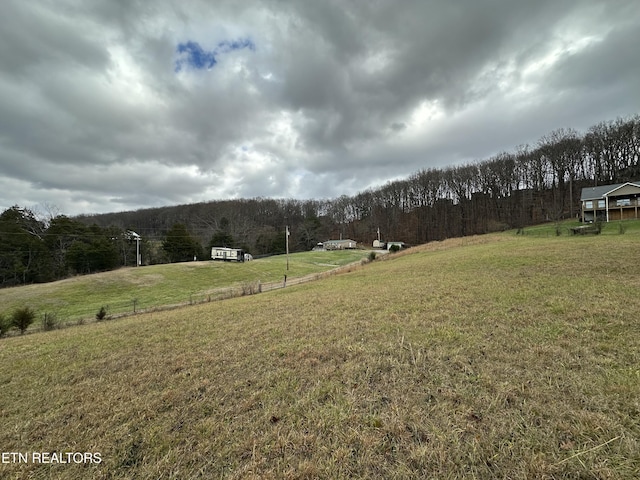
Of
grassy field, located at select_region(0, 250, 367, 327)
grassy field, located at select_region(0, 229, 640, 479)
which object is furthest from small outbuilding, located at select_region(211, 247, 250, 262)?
grassy field, located at select_region(0, 229, 640, 479)

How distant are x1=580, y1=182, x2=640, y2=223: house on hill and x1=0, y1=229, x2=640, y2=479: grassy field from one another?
147 feet

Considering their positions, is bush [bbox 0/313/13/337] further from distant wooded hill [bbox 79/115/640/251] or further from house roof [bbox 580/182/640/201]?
house roof [bbox 580/182/640/201]

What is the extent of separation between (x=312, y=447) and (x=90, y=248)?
2110 inches

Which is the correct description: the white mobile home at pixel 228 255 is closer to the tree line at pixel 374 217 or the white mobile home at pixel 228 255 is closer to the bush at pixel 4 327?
the tree line at pixel 374 217

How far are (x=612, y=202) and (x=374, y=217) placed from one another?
2038 inches

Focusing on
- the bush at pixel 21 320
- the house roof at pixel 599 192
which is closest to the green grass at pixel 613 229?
the house roof at pixel 599 192

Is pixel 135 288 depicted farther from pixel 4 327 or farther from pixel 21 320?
pixel 4 327

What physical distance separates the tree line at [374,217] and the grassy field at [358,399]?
149 feet

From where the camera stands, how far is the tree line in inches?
1647

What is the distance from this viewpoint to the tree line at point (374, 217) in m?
41.8

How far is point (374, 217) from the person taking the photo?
83.4 m

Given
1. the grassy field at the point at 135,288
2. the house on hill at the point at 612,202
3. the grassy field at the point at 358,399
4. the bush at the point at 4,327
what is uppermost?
the house on hill at the point at 612,202

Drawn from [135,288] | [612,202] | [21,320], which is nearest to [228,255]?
[135,288]

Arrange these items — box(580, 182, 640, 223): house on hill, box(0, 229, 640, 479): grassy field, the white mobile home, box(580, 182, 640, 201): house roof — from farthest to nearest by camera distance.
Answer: the white mobile home, box(580, 182, 640, 201): house roof, box(580, 182, 640, 223): house on hill, box(0, 229, 640, 479): grassy field
